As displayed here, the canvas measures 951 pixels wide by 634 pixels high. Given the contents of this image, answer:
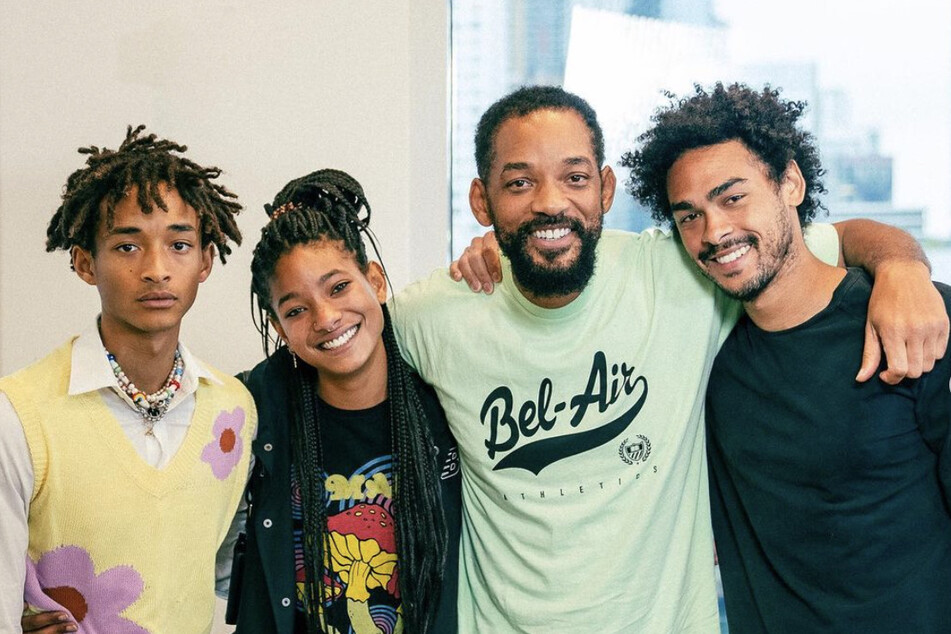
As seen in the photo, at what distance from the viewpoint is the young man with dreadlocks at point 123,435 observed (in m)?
1.40

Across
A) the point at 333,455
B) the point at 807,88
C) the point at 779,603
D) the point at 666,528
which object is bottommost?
the point at 779,603

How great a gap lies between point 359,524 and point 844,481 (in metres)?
0.84

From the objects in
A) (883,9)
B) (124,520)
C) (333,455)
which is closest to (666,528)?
(333,455)

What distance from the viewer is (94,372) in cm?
146

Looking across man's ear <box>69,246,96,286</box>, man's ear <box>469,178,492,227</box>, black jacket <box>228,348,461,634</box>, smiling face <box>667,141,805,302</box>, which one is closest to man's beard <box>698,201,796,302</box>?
smiling face <box>667,141,805,302</box>

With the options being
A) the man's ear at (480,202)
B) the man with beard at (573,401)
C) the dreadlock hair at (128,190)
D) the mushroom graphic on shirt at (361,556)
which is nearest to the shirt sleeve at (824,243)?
the man with beard at (573,401)

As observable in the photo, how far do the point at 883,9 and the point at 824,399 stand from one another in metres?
1.79

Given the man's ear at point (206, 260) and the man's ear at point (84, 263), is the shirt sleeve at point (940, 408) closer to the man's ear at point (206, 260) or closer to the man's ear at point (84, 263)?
the man's ear at point (206, 260)

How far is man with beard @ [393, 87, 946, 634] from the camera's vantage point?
1.56m

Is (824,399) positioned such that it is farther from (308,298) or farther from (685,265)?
(308,298)

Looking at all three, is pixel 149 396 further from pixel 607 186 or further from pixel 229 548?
pixel 607 186

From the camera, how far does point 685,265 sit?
1662mm

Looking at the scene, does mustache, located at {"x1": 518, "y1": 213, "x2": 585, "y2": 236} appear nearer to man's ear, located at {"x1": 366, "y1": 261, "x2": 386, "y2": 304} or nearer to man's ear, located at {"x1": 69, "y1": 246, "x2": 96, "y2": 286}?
man's ear, located at {"x1": 366, "y1": 261, "x2": 386, "y2": 304}

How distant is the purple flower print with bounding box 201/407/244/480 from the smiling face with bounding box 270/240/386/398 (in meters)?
0.16
